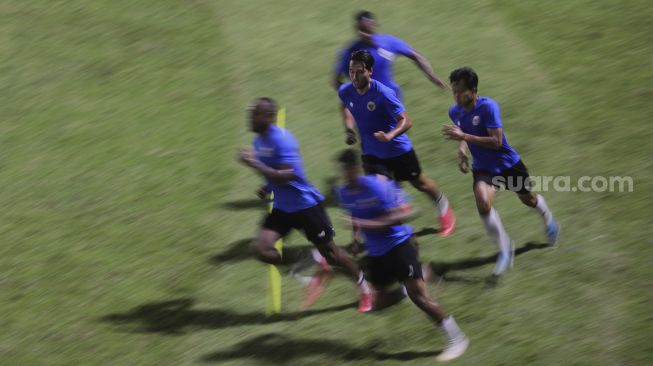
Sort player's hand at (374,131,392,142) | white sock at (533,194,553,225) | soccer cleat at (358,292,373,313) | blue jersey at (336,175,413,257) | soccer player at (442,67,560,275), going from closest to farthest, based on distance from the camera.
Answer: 1. blue jersey at (336,175,413,257)
2. soccer player at (442,67,560,275)
3. soccer cleat at (358,292,373,313)
4. player's hand at (374,131,392,142)
5. white sock at (533,194,553,225)

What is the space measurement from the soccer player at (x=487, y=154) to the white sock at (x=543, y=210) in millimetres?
16

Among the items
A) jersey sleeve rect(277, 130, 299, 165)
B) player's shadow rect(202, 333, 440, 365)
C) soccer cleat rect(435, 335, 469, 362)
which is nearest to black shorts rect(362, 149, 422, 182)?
jersey sleeve rect(277, 130, 299, 165)

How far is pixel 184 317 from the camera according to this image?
11.1 m

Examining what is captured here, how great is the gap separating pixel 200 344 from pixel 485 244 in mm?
3836

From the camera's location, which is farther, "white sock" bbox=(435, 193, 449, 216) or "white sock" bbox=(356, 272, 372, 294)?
"white sock" bbox=(435, 193, 449, 216)

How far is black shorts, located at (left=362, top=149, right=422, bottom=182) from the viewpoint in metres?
11.7

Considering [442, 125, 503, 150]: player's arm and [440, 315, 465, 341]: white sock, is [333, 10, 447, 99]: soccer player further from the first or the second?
[440, 315, 465, 341]: white sock

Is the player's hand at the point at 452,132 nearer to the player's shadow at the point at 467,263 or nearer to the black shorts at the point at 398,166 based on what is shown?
the black shorts at the point at 398,166

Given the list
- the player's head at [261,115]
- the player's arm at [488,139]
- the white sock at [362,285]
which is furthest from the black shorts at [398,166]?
the player's head at [261,115]

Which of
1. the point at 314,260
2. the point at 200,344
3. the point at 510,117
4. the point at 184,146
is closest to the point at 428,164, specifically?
the point at 510,117

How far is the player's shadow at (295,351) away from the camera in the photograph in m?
10.1

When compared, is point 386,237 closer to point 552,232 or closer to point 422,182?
point 422,182

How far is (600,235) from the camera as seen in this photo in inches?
462

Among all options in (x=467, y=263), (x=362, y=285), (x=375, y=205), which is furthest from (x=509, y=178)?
(x=375, y=205)
